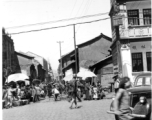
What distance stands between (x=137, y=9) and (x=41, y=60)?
66.3 m

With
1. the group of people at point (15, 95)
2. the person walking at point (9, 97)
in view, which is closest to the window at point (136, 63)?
the group of people at point (15, 95)

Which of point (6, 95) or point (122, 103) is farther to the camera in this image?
point (6, 95)

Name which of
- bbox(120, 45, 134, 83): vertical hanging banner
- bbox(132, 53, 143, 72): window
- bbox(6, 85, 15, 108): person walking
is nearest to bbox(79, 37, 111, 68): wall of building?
bbox(120, 45, 134, 83): vertical hanging banner

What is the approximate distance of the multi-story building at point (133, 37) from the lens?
781 inches

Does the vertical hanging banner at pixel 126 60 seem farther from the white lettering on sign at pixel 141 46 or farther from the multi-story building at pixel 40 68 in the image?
the multi-story building at pixel 40 68

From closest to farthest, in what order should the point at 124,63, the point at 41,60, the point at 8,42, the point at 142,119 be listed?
the point at 142,119 < the point at 124,63 < the point at 8,42 < the point at 41,60

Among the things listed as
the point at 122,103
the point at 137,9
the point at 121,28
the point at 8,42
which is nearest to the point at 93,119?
the point at 122,103

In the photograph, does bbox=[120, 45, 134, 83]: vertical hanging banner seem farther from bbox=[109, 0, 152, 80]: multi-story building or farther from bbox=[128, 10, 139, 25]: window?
bbox=[128, 10, 139, 25]: window

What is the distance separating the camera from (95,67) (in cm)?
3253

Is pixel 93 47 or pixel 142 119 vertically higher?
pixel 93 47

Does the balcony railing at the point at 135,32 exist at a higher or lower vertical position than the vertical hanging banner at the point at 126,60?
higher

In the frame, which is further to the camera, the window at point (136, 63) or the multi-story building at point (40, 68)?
the multi-story building at point (40, 68)

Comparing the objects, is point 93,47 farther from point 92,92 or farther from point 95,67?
point 92,92

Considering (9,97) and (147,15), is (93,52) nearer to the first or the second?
(147,15)
